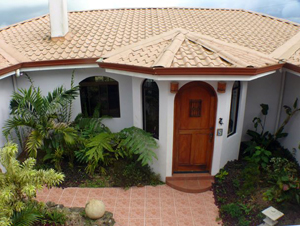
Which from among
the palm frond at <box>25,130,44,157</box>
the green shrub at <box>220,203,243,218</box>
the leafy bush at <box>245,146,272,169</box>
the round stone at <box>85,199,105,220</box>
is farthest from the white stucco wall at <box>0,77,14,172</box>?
the leafy bush at <box>245,146,272,169</box>

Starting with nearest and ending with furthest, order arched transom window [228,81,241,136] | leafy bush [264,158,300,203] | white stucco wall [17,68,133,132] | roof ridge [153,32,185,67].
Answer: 1. leafy bush [264,158,300,203]
2. roof ridge [153,32,185,67]
3. arched transom window [228,81,241,136]
4. white stucco wall [17,68,133,132]

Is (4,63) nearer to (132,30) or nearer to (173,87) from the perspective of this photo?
(132,30)

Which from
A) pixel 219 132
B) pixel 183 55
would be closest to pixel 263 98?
pixel 219 132

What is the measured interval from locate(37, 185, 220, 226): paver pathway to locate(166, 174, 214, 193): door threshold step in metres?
0.13

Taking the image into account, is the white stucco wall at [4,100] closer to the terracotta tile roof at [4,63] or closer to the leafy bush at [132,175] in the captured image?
the terracotta tile roof at [4,63]

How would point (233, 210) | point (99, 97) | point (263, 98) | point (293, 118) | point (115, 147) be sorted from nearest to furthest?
1. point (233, 210)
2. point (115, 147)
3. point (293, 118)
4. point (99, 97)
5. point (263, 98)

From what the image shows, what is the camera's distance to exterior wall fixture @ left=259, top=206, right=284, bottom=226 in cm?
548

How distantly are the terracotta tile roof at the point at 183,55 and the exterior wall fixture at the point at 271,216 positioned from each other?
3272 mm

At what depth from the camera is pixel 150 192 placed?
7250 millimetres

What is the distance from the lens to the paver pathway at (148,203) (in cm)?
629

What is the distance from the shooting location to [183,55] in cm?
650

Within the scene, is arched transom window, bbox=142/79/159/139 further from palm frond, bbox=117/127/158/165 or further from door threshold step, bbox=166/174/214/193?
door threshold step, bbox=166/174/214/193

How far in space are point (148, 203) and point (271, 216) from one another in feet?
9.62

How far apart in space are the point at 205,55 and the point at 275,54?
312 centimetres
